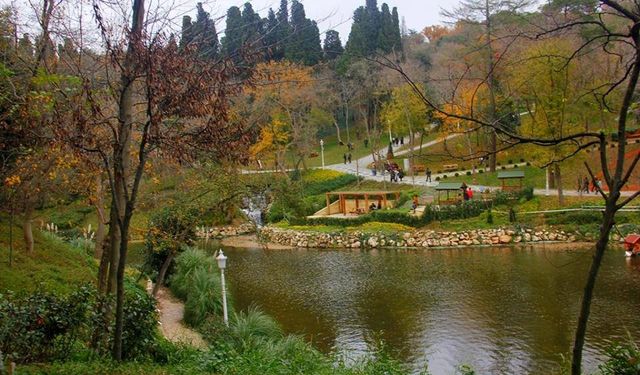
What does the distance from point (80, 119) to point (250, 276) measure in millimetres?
14346

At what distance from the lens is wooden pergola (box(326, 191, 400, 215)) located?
2877 cm

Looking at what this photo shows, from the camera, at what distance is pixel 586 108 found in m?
24.0

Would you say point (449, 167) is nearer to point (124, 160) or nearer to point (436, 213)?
point (436, 213)

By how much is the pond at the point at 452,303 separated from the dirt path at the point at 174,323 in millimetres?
2028

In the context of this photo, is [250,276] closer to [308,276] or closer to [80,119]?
[308,276]

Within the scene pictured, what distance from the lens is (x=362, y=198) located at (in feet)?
99.0

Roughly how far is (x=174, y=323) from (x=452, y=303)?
7146 millimetres

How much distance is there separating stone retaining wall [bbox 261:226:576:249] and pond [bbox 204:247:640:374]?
5.09 ft

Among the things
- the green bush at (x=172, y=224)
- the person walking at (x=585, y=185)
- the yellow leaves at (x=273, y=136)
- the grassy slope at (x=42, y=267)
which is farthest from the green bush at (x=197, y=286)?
the person walking at (x=585, y=185)

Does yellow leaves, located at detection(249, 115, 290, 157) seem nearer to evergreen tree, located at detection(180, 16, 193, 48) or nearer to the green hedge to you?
the green hedge

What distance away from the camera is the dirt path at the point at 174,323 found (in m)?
10.7

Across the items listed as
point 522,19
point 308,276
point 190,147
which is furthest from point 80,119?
point 308,276

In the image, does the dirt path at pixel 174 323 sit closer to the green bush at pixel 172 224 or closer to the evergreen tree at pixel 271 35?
the green bush at pixel 172 224

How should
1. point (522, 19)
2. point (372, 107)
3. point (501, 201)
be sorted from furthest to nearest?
point (372, 107) → point (501, 201) → point (522, 19)
